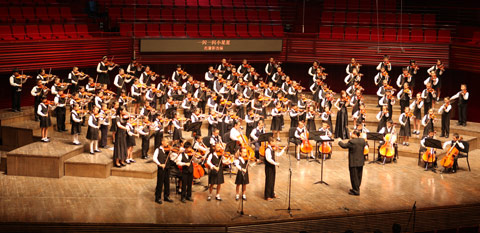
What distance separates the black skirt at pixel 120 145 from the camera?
12.4 metres

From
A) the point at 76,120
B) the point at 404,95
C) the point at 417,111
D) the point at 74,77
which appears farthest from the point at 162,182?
the point at 404,95

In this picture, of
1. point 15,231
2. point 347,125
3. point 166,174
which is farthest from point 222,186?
point 347,125

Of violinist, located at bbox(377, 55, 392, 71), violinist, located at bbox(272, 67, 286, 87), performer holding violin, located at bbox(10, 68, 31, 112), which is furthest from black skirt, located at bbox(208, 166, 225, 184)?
violinist, located at bbox(377, 55, 392, 71)

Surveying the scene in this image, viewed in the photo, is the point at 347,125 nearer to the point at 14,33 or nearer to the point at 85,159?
the point at 85,159

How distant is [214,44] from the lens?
19.3 metres

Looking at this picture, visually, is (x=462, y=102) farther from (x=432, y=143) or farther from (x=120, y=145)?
(x=120, y=145)

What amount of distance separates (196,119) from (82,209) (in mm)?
4070

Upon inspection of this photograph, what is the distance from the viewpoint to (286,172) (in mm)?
13297

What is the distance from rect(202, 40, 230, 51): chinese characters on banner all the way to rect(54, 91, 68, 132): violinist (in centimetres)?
627

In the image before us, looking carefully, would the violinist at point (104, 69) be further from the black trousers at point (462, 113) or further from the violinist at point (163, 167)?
the black trousers at point (462, 113)

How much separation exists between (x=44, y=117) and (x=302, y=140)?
6241 mm

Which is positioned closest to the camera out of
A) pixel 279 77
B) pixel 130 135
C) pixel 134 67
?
pixel 130 135

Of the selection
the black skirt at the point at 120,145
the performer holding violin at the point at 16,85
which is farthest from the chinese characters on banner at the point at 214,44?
the black skirt at the point at 120,145

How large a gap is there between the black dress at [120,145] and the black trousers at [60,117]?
2.51m
